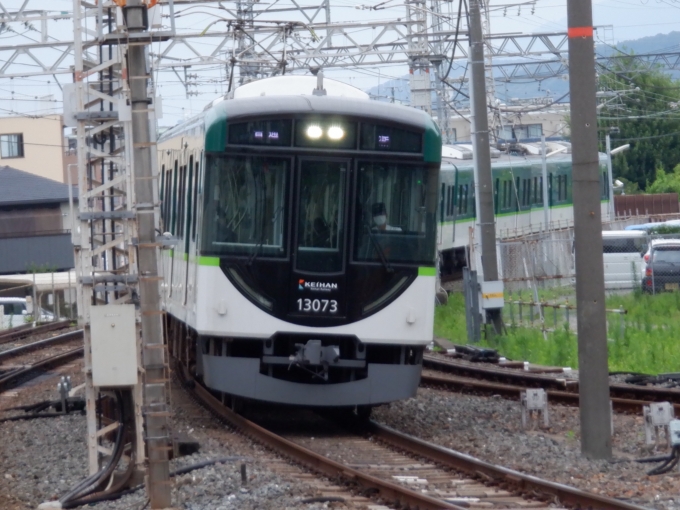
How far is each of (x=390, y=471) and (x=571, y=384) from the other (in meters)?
5.17

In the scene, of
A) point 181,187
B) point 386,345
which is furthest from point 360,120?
point 181,187

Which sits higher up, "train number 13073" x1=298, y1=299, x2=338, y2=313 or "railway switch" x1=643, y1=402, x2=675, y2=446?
"train number 13073" x1=298, y1=299, x2=338, y2=313

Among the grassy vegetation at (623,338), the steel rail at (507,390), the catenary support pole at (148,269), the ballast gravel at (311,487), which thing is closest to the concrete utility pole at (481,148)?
the grassy vegetation at (623,338)

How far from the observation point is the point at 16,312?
112 ft

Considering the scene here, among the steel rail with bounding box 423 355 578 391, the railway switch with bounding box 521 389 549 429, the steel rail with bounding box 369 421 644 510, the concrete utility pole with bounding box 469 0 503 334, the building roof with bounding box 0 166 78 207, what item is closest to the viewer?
the steel rail with bounding box 369 421 644 510

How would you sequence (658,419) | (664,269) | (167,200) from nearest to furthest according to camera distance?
(658,419), (167,200), (664,269)

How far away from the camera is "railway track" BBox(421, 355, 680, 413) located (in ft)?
39.2

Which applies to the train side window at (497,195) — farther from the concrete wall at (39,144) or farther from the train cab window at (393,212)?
the concrete wall at (39,144)

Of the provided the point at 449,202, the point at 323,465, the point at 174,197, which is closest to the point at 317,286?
Answer: the point at 323,465

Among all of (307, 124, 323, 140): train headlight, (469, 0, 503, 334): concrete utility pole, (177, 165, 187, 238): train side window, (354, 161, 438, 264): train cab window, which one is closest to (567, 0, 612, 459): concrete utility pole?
(354, 161, 438, 264): train cab window

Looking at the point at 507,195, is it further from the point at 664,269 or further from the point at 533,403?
the point at 533,403

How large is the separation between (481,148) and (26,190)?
3452 centimetres

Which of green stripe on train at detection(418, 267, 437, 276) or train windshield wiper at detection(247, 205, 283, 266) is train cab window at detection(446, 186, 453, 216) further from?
train windshield wiper at detection(247, 205, 283, 266)

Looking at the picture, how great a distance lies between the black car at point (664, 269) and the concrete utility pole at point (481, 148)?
6.35m
